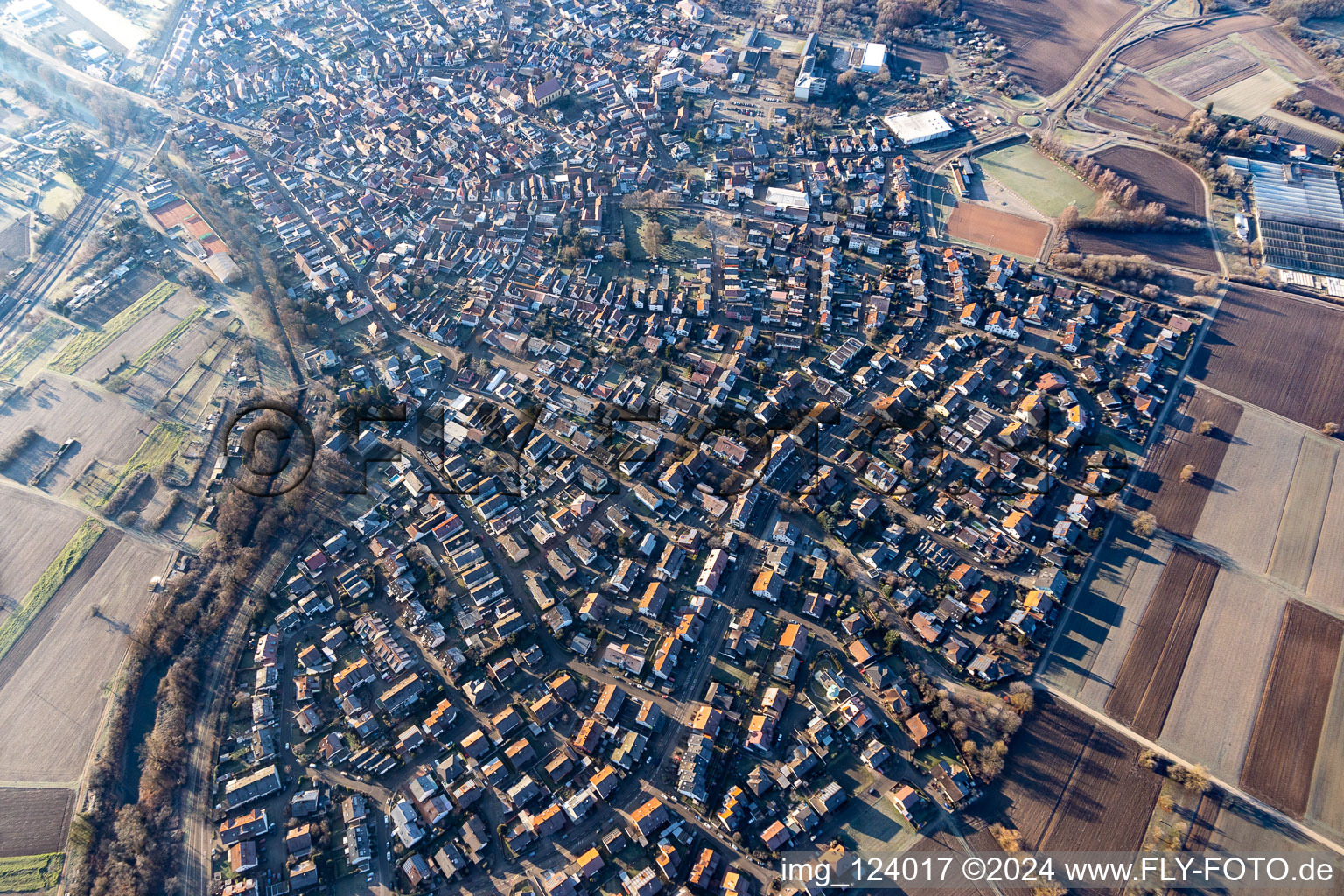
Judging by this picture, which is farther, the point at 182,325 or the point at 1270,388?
the point at 182,325

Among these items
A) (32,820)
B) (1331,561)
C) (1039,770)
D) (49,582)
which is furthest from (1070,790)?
(49,582)

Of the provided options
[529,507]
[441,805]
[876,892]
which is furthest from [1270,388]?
[441,805]

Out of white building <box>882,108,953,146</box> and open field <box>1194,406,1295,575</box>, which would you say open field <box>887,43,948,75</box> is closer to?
white building <box>882,108,953,146</box>

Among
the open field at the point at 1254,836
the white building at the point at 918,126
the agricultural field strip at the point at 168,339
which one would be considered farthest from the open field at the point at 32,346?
the open field at the point at 1254,836

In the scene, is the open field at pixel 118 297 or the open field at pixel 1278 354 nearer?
the open field at pixel 1278 354

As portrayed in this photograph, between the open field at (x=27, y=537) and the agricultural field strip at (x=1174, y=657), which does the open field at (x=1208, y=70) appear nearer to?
the agricultural field strip at (x=1174, y=657)

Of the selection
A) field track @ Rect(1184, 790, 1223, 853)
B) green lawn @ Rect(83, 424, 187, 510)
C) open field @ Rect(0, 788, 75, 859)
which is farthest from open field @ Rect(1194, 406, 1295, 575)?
green lawn @ Rect(83, 424, 187, 510)

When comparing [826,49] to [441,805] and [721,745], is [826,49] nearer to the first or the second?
[721,745]
